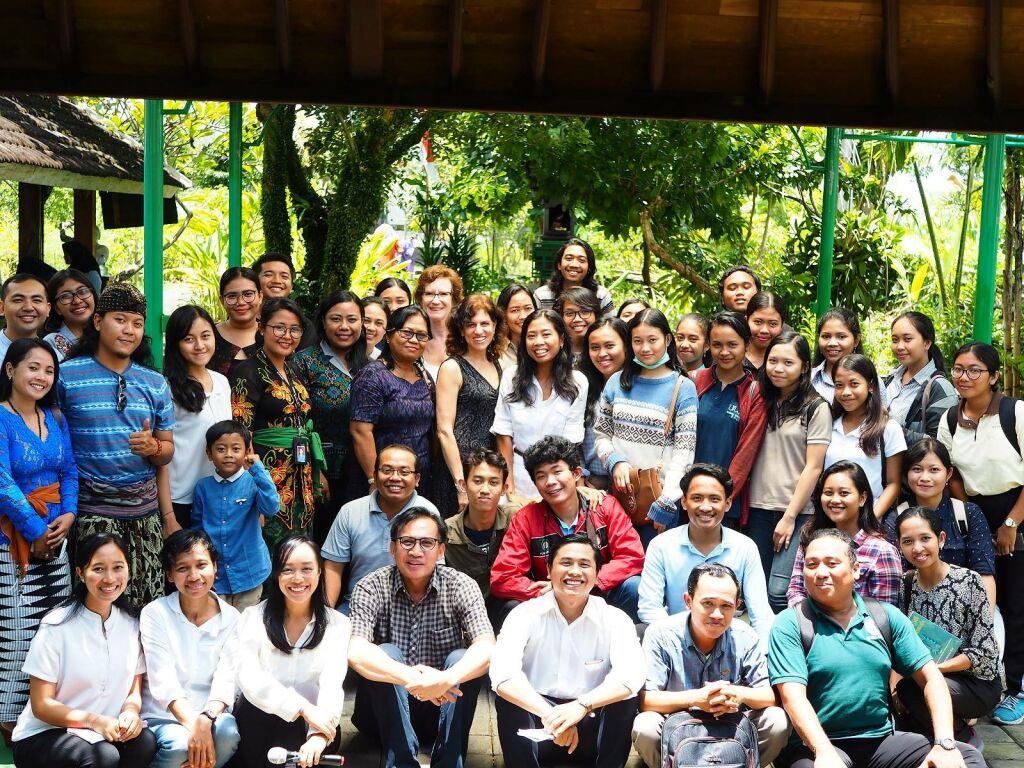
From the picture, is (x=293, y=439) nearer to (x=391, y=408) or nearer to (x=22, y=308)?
(x=391, y=408)

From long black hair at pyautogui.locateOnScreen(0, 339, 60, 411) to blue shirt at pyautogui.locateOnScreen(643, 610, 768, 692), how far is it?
2881mm

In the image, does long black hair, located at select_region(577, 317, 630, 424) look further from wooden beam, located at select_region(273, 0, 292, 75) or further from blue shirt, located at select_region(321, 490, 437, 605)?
wooden beam, located at select_region(273, 0, 292, 75)

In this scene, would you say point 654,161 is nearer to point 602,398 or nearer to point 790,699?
point 602,398

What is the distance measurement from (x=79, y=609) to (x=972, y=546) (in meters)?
4.24

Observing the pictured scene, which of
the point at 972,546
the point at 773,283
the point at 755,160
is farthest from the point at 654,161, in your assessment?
the point at 972,546

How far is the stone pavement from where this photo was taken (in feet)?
18.1

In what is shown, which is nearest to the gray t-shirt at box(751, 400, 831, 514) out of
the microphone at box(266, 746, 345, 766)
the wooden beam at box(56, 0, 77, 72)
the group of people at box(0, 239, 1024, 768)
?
the group of people at box(0, 239, 1024, 768)

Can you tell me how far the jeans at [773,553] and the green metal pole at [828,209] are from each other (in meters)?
2.94

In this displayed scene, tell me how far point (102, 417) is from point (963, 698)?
163 inches

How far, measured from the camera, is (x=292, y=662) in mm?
5238

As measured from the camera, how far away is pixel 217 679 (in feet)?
17.0

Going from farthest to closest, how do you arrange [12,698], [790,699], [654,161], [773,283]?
1. [773,283]
2. [654,161]
3. [12,698]
4. [790,699]

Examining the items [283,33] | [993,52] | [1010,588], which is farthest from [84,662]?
[1010,588]

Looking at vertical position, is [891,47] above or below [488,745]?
above
